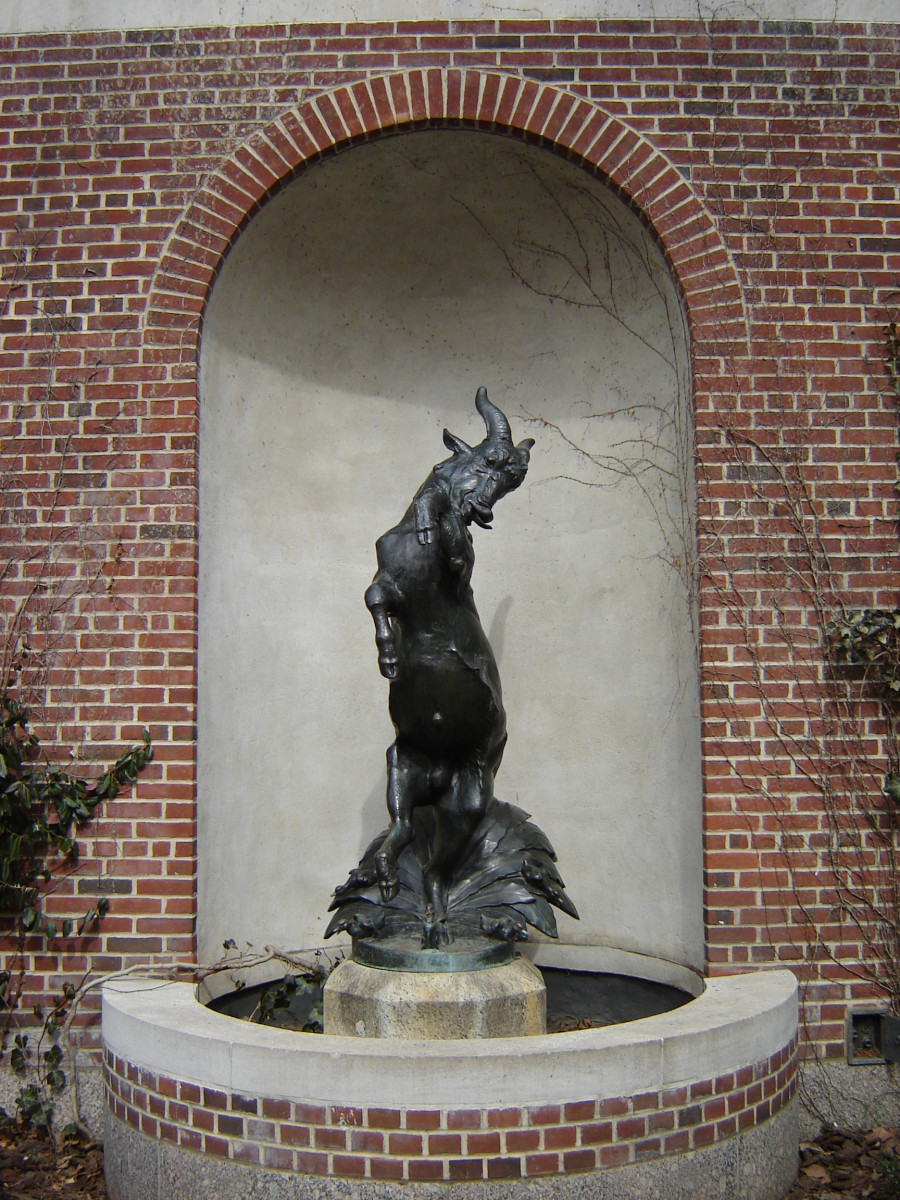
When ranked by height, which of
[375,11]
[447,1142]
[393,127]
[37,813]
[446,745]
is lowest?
[447,1142]

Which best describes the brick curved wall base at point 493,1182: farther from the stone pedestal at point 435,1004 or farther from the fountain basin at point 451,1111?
the stone pedestal at point 435,1004

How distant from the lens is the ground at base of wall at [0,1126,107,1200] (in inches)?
146

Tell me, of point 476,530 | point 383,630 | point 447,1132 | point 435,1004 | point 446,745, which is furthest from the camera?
point 476,530

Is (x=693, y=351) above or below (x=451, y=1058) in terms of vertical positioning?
above

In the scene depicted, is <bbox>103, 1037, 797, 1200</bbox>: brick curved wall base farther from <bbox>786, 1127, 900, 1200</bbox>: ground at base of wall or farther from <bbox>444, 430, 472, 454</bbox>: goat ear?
<bbox>444, 430, 472, 454</bbox>: goat ear

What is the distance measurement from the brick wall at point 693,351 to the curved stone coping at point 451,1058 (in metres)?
0.65

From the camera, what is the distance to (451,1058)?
307cm

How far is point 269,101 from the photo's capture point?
14.6 feet

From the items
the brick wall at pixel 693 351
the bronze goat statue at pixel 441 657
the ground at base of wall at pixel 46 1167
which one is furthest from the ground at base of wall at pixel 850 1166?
the ground at base of wall at pixel 46 1167

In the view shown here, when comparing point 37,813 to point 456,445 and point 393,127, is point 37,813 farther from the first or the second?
point 393,127

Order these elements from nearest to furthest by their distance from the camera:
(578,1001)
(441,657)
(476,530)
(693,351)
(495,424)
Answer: (441,657), (495,424), (693,351), (578,1001), (476,530)

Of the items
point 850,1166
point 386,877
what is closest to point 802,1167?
point 850,1166

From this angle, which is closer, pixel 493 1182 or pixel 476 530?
pixel 493 1182

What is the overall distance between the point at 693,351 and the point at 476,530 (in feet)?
4.82
